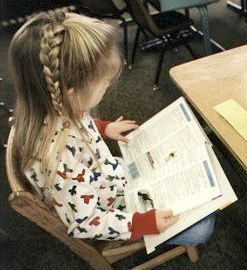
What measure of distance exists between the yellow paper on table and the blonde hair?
286 millimetres

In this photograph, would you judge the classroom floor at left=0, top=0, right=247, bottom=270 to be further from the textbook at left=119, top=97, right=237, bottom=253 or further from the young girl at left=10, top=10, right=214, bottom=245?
the young girl at left=10, top=10, right=214, bottom=245

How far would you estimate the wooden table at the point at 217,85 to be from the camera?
73cm

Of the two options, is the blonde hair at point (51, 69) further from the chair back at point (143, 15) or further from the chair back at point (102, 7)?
the chair back at point (102, 7)

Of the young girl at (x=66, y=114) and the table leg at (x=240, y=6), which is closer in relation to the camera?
the young girl at (x=66, y=114)

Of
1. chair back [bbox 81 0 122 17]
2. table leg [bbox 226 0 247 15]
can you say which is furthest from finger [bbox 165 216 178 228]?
table leg [bbox 226 0 247 15]

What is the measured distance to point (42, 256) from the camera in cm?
134

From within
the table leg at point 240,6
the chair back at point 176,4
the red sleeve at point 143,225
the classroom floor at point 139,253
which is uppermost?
the chair back at point 176,4

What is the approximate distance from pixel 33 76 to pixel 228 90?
1.65 ft

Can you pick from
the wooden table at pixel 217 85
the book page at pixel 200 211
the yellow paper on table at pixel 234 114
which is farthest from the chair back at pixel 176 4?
the book page at pixel 200 211

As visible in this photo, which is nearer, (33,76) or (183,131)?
(33,76)

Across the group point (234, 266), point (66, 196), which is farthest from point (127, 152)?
point (234, 266)

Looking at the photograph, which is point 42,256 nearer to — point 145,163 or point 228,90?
point 145,163

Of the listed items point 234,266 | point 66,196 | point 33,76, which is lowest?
point 234,266

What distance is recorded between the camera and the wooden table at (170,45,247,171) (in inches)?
28.8
